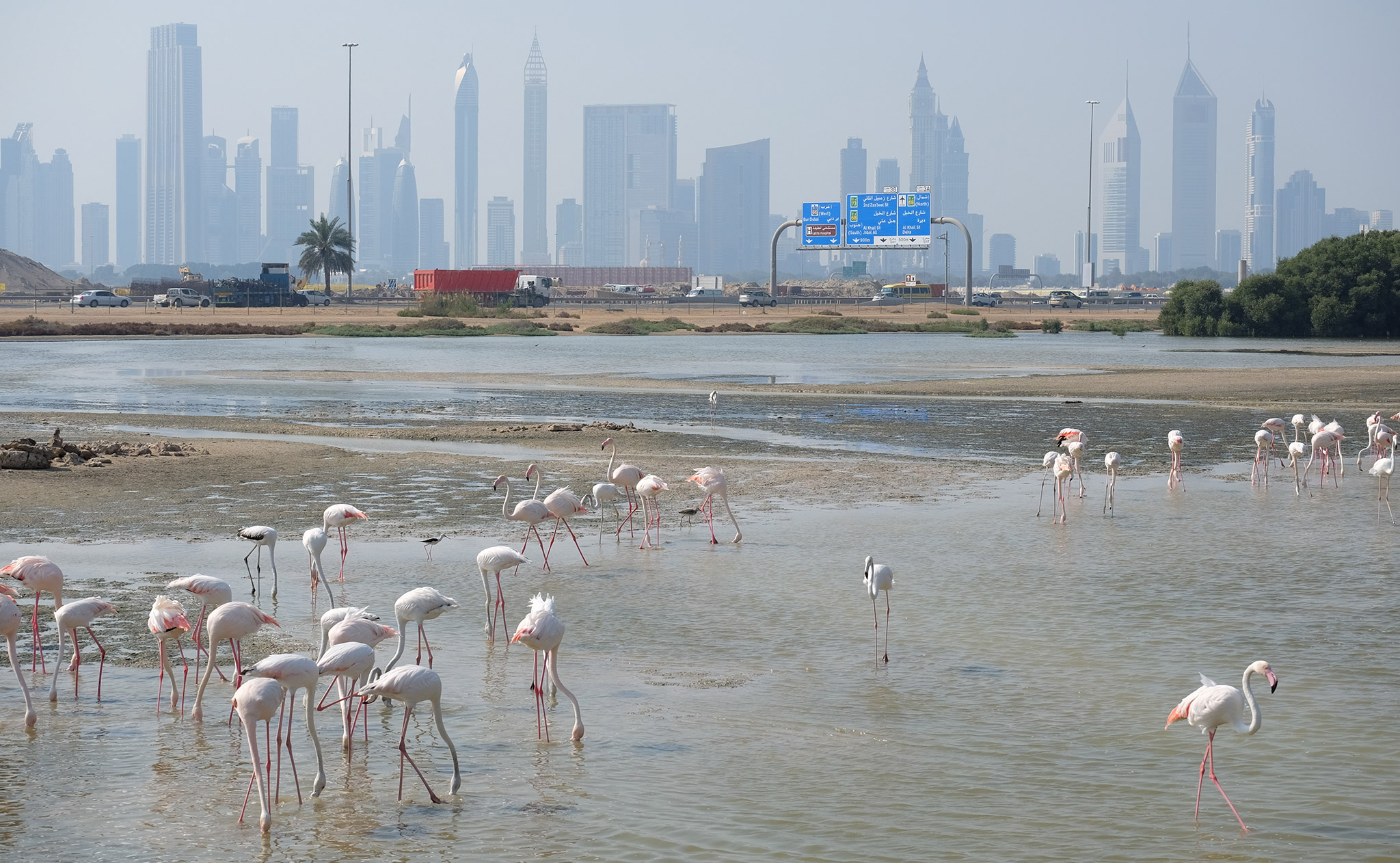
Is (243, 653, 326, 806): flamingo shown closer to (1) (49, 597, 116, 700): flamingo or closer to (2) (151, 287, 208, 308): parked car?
(1) (49, 597, 116, 700): flamingo

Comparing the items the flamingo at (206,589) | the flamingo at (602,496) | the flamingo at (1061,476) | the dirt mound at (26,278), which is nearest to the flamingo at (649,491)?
the flamingo at (602,496)

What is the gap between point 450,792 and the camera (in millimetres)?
7219

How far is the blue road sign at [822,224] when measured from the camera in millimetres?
102688

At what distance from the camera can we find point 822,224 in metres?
104

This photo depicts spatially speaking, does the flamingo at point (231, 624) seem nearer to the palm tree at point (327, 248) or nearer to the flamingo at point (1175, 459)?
the flamingo at point (1175, 459)

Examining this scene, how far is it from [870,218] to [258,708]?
9703 centimetres

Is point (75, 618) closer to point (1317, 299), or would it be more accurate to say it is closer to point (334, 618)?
point (334, 618)

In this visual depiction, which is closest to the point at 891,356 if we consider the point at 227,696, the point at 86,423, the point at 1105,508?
the point at 86,423

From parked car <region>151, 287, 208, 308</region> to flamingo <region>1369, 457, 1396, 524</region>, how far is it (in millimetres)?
92294

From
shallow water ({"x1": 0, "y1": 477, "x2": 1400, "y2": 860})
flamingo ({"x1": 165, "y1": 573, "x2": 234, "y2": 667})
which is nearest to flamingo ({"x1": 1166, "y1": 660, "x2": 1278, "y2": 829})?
shallow water ({"x1": 0, "y1": 477, "x2": 1400, "y2": 860})

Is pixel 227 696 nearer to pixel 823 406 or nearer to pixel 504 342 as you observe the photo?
pixel 823 406

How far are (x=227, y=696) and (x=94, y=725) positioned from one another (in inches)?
34.1

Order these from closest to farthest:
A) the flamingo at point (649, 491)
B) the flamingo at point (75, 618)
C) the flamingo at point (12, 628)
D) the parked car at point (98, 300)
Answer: the flamingo at point (12, 628), the flamingo at point (75, 618), the flamingo at point (649, 491), the parked car at point (98, 300)

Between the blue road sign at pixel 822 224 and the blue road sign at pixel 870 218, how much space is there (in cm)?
86
